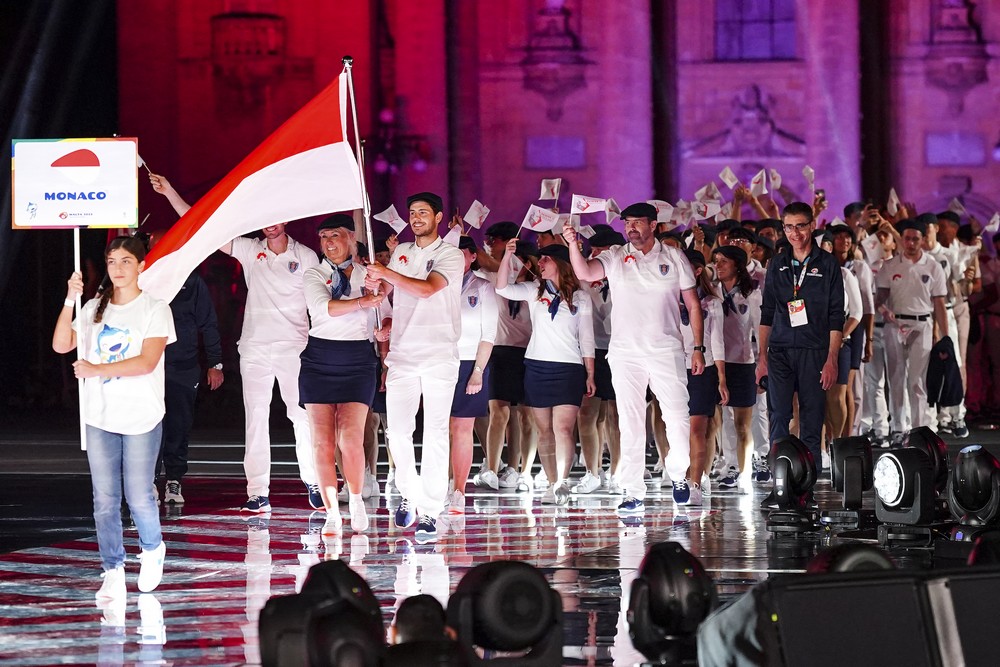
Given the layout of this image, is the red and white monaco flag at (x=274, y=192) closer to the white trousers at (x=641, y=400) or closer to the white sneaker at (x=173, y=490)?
the white trousers at (x=641, y=400)

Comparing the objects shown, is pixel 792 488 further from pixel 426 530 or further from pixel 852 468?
pixel 426 530

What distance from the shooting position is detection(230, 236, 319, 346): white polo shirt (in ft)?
33.6

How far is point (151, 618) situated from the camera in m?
6.65

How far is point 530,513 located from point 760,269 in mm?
3557

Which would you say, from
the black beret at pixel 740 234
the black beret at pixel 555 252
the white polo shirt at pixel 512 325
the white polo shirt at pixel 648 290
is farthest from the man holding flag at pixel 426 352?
the black beret at pixel 740 234

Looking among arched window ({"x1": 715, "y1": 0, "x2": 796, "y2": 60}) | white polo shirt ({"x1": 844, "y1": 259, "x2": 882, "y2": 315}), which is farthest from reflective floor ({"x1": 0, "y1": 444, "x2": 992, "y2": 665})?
arched window ({"x1": 715, "y1": 0, "x2": 796, "y2": 60})

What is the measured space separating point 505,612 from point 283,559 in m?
4.04

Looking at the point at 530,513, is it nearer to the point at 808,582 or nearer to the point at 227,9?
the point at 808,582

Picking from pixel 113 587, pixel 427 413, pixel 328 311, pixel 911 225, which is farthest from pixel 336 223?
pixel 911 225

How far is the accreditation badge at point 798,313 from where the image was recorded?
33.0 feet

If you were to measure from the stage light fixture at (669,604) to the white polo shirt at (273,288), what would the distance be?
19.0 ft

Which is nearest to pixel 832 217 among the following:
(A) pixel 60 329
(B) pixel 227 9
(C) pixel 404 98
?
(C) pixel 404 98

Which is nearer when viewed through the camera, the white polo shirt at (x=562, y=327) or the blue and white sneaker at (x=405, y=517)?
the blue and white sneaker at (x=405, y=517)

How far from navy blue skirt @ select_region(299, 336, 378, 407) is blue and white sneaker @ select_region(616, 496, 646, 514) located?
1.92 m
